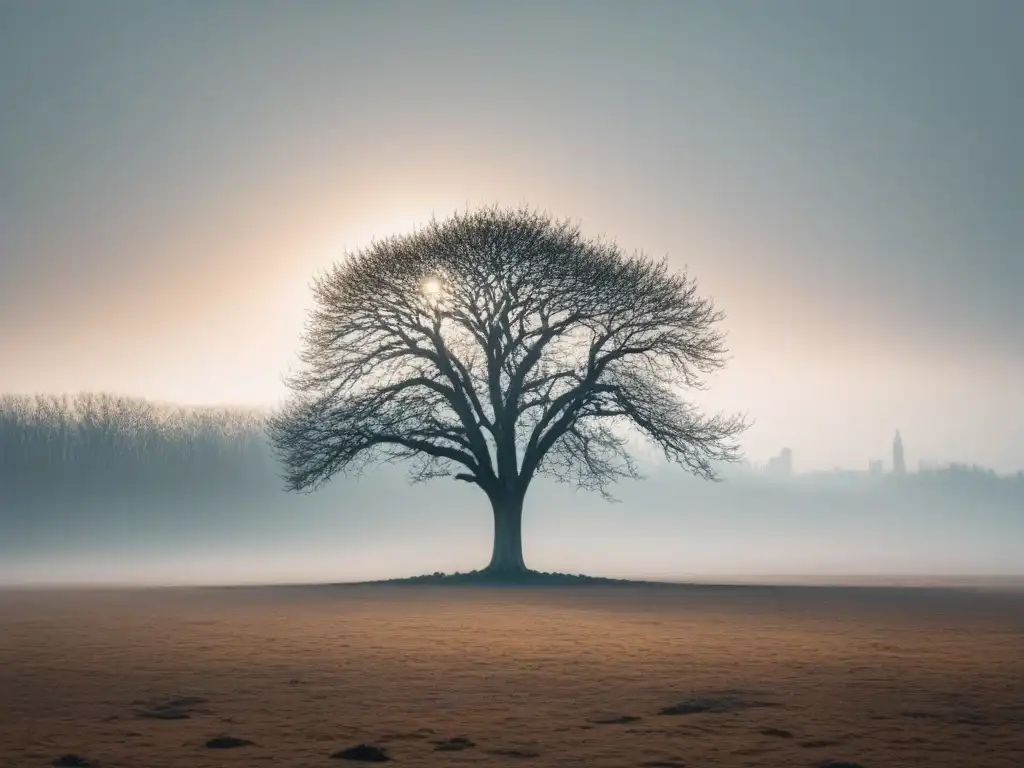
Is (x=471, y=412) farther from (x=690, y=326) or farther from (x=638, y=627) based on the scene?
(x=638, y=627)

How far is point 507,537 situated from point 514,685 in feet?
102

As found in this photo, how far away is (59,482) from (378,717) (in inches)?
5215

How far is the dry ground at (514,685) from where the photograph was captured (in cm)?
1430

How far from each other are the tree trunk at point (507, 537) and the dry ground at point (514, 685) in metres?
15.1

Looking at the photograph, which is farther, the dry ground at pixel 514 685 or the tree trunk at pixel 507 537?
the tree trunk at pixel 507 537

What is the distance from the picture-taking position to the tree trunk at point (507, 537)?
49.9 meters

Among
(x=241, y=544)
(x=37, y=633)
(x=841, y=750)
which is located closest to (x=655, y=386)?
(x=37, y=633)

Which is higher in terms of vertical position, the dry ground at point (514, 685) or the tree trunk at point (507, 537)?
the tree trunk at point (507, 537)

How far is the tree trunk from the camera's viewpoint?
164ft

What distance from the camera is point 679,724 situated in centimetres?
1583

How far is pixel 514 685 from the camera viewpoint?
1928 cm

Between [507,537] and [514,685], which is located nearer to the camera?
[514,685]

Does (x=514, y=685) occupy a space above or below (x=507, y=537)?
below

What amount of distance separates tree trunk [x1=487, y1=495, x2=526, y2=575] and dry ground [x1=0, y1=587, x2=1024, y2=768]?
15110mm
